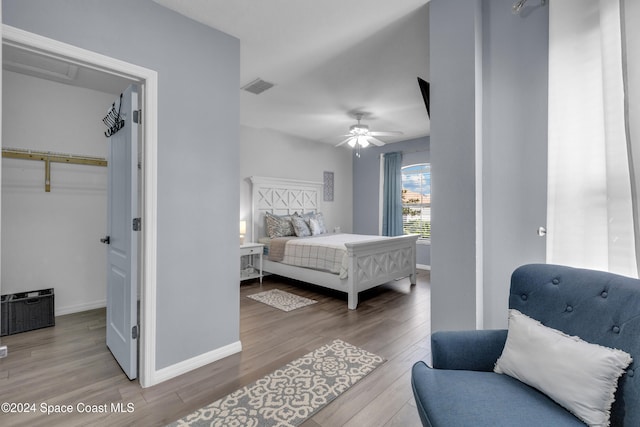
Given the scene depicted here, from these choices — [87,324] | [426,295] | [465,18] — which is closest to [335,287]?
[426,295]

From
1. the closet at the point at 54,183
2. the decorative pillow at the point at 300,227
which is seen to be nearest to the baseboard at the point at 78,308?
the closet at the point at 54,183

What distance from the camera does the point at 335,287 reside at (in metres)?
3.94

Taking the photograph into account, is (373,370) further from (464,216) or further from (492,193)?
(492,193)

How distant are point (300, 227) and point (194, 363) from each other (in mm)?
3166

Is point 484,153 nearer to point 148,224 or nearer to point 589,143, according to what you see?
point 589,143

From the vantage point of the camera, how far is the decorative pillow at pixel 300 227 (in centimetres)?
524

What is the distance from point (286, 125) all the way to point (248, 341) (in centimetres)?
378

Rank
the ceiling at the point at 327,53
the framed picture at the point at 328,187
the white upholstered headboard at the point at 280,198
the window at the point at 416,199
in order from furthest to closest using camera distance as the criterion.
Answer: the framed picture at the point at 328,187, the window at the point at 416,199, the white upholstered headboard at the point at 280,198, the ceiling at the point at 327,53

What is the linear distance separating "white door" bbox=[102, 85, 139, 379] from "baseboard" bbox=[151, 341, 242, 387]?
0.62ft

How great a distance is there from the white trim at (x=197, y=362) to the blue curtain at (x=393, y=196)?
4.53m

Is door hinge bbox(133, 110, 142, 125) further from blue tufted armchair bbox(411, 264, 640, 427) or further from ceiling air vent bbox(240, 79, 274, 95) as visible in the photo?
blue tufted armchair bbox(411, 264, 640, 427)

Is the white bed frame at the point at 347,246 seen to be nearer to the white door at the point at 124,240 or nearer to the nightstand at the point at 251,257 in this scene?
the nightstand at the point at 251,257

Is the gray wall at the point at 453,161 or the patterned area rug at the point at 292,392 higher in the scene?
the gray wall at the point at 453,161

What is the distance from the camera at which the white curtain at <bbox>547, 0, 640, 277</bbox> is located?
141 centimetres
